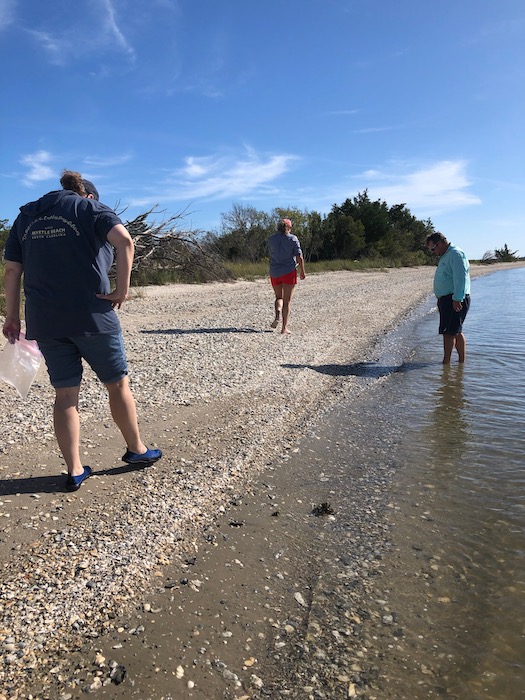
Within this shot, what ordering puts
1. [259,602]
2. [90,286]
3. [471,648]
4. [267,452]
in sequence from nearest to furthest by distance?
[471,648] → [259,602] → [90,286] → [267,452]

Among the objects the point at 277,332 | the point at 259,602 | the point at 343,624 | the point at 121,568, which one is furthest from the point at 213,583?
the point at 277,332

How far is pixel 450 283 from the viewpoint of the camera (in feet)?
24.1

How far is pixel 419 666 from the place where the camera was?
216 cm

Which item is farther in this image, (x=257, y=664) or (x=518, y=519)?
(x=518, y=519)

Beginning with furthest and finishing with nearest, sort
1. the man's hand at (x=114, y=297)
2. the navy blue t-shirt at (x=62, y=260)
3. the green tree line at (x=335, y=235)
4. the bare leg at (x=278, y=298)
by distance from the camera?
the green tree line at (x=335, y=235), the bare leg at (x=278, y=298), the man's hand at (x=114, y=297), the navy blue t-shirt at (x=62, y=260)

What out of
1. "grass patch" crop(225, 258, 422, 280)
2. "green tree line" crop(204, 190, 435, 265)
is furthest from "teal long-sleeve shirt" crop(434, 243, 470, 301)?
"green tree line" crop(204, 190, 435, 265)

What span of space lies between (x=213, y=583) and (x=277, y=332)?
Answer: 7.51 meters

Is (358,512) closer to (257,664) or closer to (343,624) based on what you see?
(343,624)

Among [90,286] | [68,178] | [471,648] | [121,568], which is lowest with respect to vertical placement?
Result: [471,648]

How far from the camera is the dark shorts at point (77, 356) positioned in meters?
3.20

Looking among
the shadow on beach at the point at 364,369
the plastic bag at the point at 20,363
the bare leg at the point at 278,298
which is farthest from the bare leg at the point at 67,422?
the bare leg at the point at 278,298

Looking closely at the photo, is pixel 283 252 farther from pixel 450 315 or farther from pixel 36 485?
pixel 36 485

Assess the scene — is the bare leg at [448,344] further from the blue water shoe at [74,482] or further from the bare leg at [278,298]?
the blue water shoe at [74,482]

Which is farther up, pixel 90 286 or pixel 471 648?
pixel 90 286
